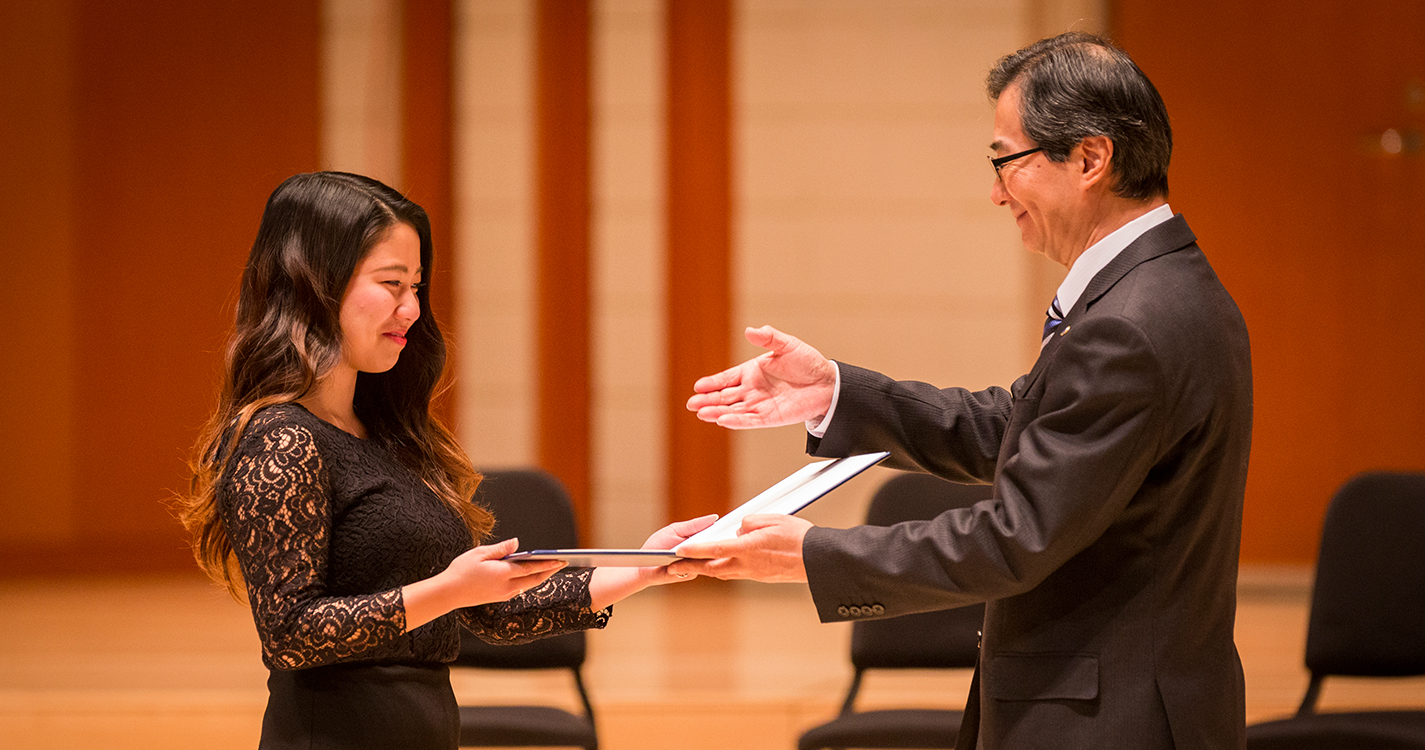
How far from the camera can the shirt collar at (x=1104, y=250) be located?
1719mm

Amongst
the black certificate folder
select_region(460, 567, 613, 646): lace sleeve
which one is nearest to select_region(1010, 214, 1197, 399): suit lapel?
the black certificate folder

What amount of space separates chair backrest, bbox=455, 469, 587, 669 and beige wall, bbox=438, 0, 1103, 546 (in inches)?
80.8

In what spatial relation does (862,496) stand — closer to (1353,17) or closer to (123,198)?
(1353,17)

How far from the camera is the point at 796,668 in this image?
3959mm

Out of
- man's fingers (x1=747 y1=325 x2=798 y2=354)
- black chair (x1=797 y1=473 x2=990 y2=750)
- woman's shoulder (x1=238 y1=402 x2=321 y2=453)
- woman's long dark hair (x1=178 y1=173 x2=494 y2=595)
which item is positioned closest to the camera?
woman's shoulder (x1=238 y1=402 x2=321 y2=453)

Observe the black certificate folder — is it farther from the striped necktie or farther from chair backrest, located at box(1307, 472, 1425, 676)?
chair backrest, located at box(1307, 472, 1425, 676)

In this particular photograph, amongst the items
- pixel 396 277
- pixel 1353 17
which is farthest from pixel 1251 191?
pixel 396 277

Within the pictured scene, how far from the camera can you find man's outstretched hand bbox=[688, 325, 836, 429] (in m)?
2.15

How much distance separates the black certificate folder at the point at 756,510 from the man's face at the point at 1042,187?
45 cm

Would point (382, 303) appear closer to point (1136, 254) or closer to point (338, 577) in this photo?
point (338, 577)

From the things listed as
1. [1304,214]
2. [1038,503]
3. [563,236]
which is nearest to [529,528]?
[1038,503]

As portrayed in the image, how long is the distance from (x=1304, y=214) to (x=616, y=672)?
10.8ft

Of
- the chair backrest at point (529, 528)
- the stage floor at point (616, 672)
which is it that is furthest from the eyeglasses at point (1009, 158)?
the stage floor at point (616, 672)

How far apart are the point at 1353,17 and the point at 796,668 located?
11.2 ft
